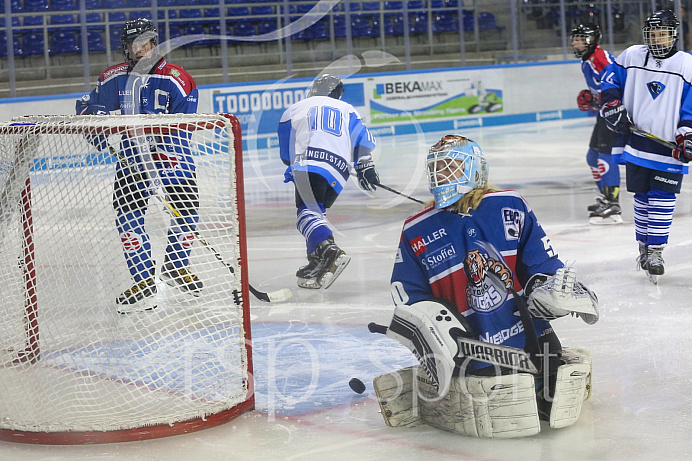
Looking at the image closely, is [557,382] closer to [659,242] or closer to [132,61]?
[659,242]

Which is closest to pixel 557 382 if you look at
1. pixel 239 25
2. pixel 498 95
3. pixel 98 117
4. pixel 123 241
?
pixel 98 117

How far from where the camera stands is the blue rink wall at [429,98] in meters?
11.4

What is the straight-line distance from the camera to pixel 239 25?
460 inches

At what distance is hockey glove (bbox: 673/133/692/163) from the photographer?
162 inches

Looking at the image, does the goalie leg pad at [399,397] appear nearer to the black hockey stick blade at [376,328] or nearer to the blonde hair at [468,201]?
the black hockey stick blade at [376,328]

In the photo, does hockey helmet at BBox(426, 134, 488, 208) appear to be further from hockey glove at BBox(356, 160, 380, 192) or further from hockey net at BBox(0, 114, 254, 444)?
hockey glove at BBox(356, 160, 380, 192)

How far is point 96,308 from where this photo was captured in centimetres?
327

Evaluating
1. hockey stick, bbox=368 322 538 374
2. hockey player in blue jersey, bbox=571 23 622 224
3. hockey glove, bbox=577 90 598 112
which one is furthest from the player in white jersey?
hockey stick, bbox=368 322 538 374

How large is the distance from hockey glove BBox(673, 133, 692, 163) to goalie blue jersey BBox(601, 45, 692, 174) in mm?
29

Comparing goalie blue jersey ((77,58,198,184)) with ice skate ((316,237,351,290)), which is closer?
goalie blue jersey ((77,58,198,184))

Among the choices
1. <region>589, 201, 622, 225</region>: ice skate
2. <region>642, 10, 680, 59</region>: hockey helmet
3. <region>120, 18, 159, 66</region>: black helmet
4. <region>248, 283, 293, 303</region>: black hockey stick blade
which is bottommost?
<region>248, 283, 293, 303</region>: black hockey stick blade

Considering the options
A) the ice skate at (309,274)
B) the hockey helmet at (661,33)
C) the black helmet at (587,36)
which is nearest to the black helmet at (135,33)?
the ice skate at (309,274)

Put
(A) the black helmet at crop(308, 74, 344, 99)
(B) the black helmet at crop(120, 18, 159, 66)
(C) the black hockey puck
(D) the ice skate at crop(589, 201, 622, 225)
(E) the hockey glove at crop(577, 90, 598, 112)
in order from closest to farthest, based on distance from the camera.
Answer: (C) the black hockey puck → (B) the black helmet at crop(120, 18, 159, 66) → (A) the black helmet at crop(308, 74, 344, 99) → (D) the ice skate at crop(589, 201, 622, 225) → (E) the hockey glove at crop(577, 90, 598, 112)

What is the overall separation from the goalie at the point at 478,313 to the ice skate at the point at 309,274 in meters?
1.95
